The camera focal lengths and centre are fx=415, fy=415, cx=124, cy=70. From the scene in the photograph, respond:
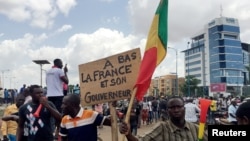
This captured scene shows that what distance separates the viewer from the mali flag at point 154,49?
472 centimetres

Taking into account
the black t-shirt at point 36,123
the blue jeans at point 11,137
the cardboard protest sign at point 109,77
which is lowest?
the blue jeans at point 11,137

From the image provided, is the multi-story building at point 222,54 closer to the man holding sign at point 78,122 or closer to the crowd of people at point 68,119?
the crowd of people at point 68,119

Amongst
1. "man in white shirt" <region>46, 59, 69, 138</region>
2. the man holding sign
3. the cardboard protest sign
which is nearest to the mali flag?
the cardboard protest sign

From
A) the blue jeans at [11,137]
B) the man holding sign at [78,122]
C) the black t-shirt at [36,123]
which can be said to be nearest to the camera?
the man holding sign at [78,122]

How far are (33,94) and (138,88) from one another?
4.90 ft

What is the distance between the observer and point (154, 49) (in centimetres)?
485

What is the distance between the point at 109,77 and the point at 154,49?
2.12ft

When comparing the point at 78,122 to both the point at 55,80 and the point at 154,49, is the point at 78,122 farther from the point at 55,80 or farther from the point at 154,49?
the point at 55,80

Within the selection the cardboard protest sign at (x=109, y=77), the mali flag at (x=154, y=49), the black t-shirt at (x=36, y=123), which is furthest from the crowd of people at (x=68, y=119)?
the mali flag at (x=154, y=49)

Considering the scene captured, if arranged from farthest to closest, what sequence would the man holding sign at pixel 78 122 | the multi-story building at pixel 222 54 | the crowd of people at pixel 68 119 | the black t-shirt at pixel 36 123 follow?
the multi-story building at pixel 222 54 < the black t-shirt at pixel 36 123 < the man holding sign at pixel 78 122 < the crowd of people at pixel 68 119

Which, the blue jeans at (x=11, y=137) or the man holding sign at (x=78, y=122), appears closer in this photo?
the man holding sign at (x=78, y=122)

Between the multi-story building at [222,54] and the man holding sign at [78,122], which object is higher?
the multi-story building at [222,54]

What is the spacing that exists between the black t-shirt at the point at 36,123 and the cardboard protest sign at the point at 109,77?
623mm

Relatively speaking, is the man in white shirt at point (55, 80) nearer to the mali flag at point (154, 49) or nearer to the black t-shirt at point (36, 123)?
the black t-shirt at point (36, 123)
